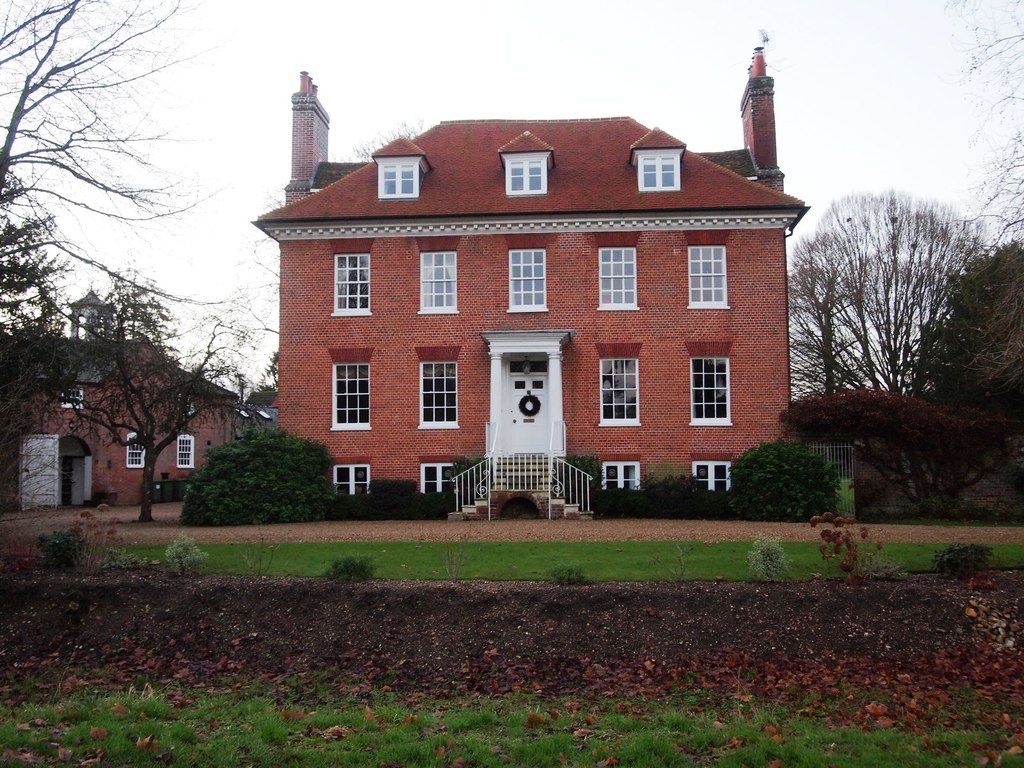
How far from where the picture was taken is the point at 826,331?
36.2 m

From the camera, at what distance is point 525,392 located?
75.5 feet

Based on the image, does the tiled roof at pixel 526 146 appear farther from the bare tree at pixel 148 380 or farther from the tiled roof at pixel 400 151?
the bare tree at pixel 148 380

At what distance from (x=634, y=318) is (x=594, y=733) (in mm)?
17180

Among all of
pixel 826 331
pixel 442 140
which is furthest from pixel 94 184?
pixel 826 331

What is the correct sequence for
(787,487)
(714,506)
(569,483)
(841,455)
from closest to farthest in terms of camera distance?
(787,487) → (714,506) → (569,483) → (841,455)

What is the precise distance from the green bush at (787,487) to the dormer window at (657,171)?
8.32m

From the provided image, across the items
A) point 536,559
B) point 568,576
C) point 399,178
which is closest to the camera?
point 568,576

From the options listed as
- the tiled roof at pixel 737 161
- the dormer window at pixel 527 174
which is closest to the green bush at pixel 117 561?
the dormer window at pixel 527 174

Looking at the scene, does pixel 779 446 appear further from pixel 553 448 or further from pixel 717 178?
pixel 717 178

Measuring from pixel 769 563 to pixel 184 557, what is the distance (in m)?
7.73

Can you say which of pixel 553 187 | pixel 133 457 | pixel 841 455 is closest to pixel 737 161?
pixel 553 187

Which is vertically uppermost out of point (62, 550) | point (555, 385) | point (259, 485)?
point (555, 385)

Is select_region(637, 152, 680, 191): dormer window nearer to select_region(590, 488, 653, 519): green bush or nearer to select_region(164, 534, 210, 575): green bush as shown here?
select_region(590, 488, 653, 519): green bush

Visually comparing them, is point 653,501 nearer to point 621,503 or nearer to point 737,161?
point 621,503
